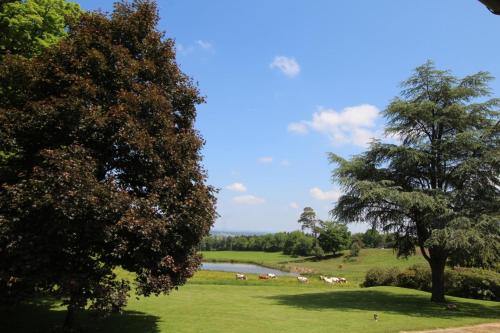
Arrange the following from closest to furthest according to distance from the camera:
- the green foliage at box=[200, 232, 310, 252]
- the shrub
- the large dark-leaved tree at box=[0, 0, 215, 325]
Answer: the large dark-leaved tree at box=[0, 0, 215, 325] < the shrub < the green foliage at box=[200, 232, 310, 252]

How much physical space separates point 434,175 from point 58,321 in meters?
18.8

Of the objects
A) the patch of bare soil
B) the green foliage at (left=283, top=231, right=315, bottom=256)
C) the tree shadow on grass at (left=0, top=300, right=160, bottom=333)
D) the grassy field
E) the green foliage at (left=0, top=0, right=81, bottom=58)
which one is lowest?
the tree shadow on grass at (left=0, top=300, right=160, bottom=333)

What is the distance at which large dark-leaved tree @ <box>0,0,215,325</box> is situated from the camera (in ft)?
31.4

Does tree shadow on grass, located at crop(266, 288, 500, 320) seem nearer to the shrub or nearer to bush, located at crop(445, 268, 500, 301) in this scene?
bush, located at crop(445, 268, 500, 301)

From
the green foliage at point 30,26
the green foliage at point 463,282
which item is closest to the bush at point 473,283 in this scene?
the green foliage at point 463,282

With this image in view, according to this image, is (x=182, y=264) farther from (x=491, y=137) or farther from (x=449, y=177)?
(x=491, y=137)

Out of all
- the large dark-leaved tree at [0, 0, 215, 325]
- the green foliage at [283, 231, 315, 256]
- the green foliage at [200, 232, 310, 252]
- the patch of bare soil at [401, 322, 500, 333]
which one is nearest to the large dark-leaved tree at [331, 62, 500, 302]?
the patch of bare soil at [401, 322, 500, 333]

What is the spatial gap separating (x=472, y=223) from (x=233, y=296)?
38.3 ft

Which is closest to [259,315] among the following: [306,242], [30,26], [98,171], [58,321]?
[58,321]

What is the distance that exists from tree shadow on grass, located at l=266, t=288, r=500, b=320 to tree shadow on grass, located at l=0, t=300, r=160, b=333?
7.55m

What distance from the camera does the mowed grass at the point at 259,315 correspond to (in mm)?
13156

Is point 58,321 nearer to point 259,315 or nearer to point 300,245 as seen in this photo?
point 259,315

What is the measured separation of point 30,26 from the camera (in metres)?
14.8

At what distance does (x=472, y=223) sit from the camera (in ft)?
63.6
